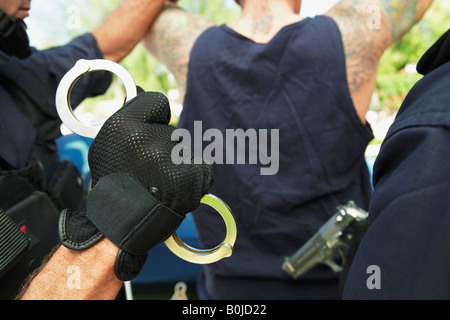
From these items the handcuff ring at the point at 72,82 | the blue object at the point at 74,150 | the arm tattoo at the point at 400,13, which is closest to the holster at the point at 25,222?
the handcuff ring at the point at 72,82

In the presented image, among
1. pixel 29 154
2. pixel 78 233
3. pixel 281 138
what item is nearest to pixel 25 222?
pixel 29 154

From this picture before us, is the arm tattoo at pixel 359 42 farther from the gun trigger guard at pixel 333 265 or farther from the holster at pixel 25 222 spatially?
the holster at pixel 25 222

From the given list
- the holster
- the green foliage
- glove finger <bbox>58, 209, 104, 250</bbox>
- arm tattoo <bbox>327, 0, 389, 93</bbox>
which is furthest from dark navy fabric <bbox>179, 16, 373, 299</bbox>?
the green foliage

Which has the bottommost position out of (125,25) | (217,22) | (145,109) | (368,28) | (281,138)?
(217,22)

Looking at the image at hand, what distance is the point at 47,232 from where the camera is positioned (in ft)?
2.80

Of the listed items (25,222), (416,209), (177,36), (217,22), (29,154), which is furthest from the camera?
(217,22)

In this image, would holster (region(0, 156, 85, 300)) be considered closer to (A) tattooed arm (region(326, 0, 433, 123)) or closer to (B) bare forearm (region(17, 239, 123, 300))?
(B) bare forearm (region(17, 239, 123, 300))

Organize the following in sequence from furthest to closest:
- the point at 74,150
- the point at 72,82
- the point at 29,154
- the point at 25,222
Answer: the point at 74,150
the point at 29,154
the point at 25,222
the point at 72,82

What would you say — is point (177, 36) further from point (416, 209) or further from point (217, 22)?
point (217, 22)

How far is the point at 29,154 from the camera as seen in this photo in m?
0.92

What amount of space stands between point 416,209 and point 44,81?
1.07m

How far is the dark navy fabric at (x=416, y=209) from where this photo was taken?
38cm
